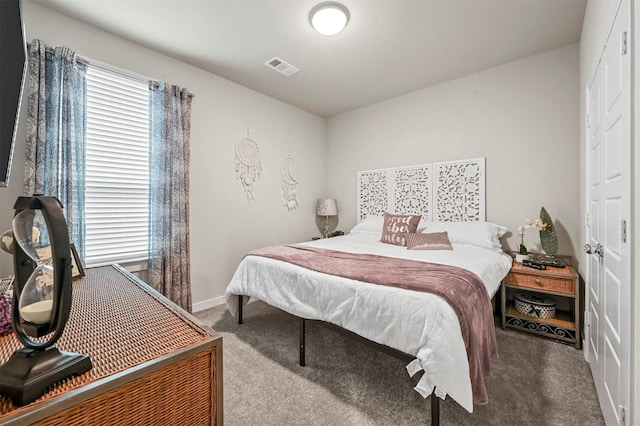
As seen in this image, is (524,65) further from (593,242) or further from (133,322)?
(133,322)

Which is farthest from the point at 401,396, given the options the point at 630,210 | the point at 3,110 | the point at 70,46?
the point at 70,46

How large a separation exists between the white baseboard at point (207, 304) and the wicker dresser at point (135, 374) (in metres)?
2.16

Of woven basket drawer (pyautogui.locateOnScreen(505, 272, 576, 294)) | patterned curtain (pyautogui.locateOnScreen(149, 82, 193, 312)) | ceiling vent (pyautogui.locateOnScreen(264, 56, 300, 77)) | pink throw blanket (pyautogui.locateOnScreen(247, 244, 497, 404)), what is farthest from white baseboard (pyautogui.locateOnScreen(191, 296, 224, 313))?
woven basket drawer (pyautogui.locateOnScreen(505, 272, 576, 294))

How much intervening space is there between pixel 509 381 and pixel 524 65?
10.1 ft

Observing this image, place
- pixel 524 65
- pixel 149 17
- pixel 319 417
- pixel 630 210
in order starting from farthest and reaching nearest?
pixel 524 65 < pixel 149 17 < pixel 319 417 < pixel 630 210

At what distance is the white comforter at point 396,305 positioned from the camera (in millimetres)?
1282

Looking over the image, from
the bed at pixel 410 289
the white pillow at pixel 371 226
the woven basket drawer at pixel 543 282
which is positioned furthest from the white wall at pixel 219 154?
the woven basket drawer at pixel 543 282

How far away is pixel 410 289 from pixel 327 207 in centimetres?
299

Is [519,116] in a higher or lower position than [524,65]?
lower

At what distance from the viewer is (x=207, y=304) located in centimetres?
311

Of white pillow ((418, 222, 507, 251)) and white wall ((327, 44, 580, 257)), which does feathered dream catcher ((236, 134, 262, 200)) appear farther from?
white pillow ((418, 222, 507, 251))

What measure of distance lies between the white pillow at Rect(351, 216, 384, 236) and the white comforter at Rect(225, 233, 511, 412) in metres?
0.99

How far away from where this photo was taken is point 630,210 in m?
1.07

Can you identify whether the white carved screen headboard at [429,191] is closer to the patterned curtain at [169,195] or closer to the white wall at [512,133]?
the white wall at [512,133]
